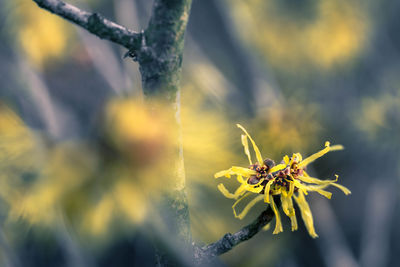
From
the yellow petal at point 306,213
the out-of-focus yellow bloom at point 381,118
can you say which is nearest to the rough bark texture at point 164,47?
the yellow petal at point 306,213

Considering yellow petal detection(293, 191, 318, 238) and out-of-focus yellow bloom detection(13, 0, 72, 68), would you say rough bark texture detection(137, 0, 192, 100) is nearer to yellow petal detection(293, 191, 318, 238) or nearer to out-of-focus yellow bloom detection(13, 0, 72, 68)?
yellow petal detection(293, 191, 318, 238)

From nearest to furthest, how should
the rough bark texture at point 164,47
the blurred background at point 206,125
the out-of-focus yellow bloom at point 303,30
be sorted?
the rough bark texture at point 164,47 < the blurred background at point 206,125 < the out-of-focus yellow bloom at point 303,30

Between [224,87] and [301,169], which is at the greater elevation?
[224,87]

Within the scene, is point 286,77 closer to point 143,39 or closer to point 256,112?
point 256,112

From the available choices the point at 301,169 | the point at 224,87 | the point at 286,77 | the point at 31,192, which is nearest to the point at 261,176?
the point at 301,169

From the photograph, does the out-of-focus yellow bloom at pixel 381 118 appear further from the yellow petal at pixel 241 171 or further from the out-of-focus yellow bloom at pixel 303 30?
the yellow petal at pixel 241 171


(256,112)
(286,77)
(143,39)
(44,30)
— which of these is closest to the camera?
(143,39)

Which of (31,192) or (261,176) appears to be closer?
(261,176)
